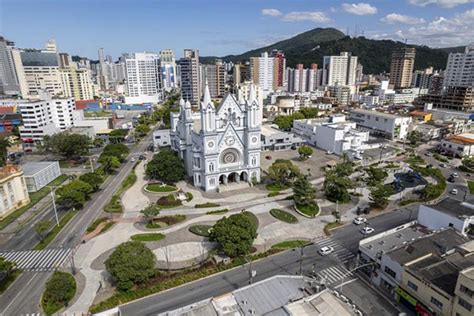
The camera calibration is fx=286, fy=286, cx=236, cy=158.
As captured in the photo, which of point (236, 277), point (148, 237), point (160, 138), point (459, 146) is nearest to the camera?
point (236, 277)

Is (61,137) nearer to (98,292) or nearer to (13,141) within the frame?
(13,141)

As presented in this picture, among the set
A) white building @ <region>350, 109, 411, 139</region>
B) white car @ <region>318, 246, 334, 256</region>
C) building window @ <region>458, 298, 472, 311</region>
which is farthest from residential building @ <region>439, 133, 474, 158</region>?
building window @ <region>458, 298, 472, 311</region>

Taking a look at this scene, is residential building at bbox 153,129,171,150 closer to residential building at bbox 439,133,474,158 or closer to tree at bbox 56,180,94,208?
tree at bbox 56,180,94,208

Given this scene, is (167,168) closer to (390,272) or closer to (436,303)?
(390,272)

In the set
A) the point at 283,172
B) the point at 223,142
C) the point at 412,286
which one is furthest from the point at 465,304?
the point at 223,142

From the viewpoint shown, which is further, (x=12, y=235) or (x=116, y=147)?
(x=116, y=147)

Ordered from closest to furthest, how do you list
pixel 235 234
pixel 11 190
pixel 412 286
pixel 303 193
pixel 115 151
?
pixel 412 286 < pixel 235 234 < pixel 303 193 < pixel 11 190 < pixel 115 151

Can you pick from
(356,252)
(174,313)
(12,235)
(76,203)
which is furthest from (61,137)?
(356,252)
